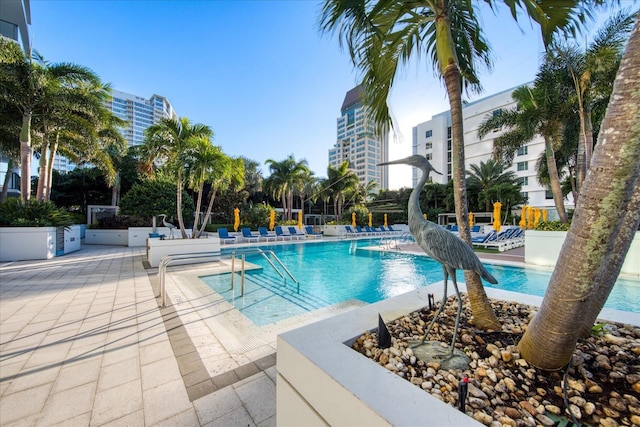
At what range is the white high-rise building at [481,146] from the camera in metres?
36.4

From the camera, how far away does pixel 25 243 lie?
9.66 meters

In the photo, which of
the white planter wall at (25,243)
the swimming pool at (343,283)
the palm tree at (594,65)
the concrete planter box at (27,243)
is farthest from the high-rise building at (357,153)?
the white planter wall at (25,243)

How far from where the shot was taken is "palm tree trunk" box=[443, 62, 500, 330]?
245 cm

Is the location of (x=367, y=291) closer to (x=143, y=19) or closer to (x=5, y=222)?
(x=143, y=19)

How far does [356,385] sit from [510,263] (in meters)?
11.1

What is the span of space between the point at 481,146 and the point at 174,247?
5087cm

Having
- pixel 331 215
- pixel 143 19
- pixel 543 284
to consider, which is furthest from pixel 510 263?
pixel 331 215

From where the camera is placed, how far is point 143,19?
970cm

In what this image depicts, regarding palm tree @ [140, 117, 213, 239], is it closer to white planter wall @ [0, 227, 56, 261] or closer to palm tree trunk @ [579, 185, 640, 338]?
white planter wall @ [0, 227, 56, 261]

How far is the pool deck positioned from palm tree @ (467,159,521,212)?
27.9 meters

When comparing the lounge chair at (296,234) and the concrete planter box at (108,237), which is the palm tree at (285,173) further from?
the concrete planter box at (108,237)

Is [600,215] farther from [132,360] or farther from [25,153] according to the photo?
[25,153]

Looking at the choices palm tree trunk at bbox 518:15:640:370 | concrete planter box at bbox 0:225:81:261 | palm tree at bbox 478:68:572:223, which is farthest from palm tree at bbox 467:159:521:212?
concrete planter box at bbox 0:225:81:261

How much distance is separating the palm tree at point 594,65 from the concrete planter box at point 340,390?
10048mm
